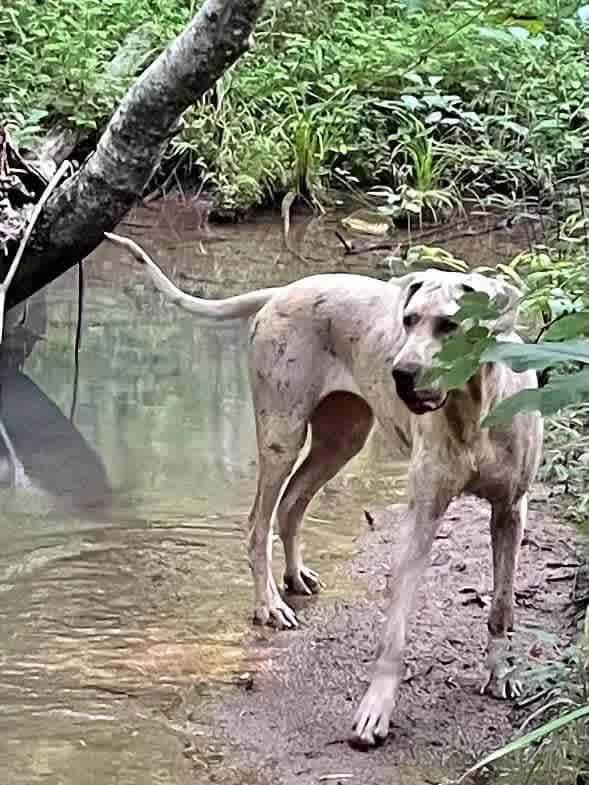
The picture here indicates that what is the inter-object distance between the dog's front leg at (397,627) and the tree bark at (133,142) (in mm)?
3145

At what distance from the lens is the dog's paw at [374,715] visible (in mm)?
4328

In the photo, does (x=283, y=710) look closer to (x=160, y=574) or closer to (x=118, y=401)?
(x=160, y=574)

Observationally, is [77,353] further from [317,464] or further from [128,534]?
[317,464]

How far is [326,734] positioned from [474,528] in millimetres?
1818

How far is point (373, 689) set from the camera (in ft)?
14.5

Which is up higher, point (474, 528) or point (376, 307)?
point (376, 307)

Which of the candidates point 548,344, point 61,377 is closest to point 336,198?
point 61,377

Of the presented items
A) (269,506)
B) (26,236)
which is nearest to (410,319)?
(269,506)

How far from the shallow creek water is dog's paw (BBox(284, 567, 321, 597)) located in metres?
0.09

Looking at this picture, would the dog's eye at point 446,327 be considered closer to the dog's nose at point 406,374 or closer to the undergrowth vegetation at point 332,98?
the dog's nose at point 406,374

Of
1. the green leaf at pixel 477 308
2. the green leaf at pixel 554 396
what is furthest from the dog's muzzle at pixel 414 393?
the green leaf at pixel 554 396

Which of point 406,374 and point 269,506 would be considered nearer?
point 406,374

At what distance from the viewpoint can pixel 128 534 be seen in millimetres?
5988

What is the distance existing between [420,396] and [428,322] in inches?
8.5
